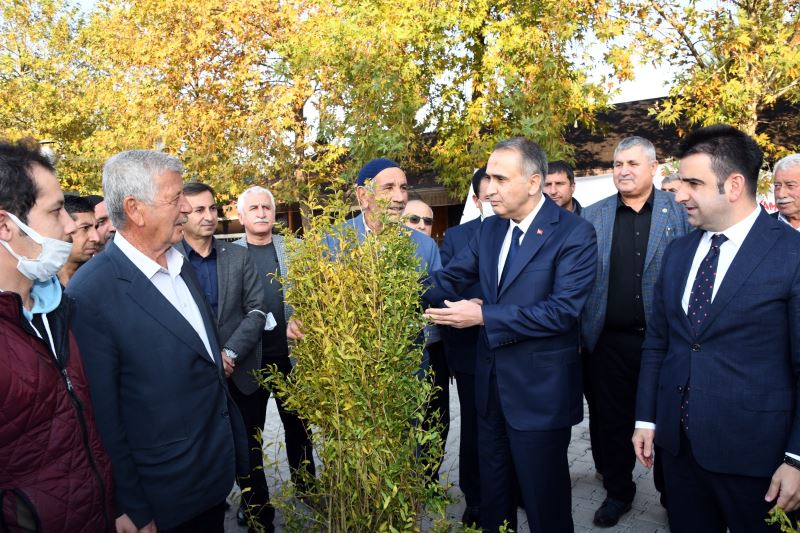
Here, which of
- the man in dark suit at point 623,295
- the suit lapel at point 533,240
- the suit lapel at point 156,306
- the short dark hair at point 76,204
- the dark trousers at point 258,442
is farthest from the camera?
the short dark hair at point 76,204

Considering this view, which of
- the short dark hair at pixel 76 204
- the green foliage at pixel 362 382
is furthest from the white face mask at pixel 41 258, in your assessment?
the short dark hair at pixel 76 204

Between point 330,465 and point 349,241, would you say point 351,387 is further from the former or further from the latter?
point 349,241

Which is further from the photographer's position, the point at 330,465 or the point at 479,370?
the point at 479,370

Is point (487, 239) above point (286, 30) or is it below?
below

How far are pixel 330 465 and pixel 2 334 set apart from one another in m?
1.22

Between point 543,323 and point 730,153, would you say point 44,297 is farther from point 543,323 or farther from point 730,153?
point 730,153

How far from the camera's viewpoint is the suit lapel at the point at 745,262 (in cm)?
263

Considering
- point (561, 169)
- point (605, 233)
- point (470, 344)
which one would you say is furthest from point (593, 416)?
point (561, 169)

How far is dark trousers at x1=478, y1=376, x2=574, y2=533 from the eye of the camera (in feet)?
11.1

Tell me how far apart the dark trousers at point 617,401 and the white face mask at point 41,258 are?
3730mm

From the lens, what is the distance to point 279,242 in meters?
5.00

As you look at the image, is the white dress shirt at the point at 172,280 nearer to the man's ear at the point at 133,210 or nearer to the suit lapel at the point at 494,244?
the man's ear at the point at 133,210

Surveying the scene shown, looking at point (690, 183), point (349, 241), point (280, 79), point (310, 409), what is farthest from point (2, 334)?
point (280, 79)

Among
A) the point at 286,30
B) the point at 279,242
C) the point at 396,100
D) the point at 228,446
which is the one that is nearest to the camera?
the point at 228,446
